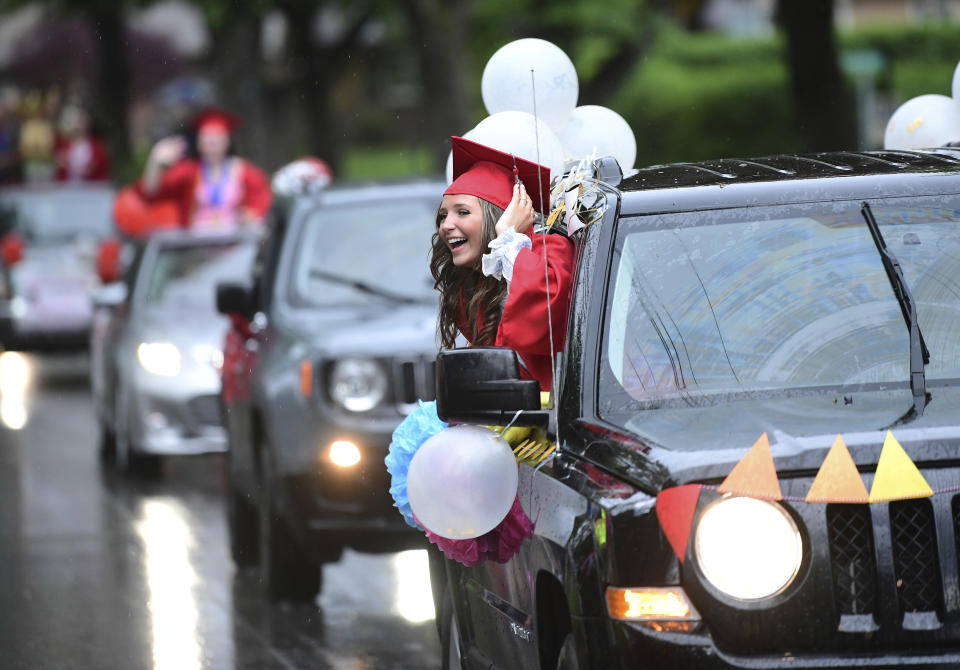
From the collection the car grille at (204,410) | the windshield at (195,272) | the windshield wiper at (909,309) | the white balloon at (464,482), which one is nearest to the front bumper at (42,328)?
the windshield at (195,272)

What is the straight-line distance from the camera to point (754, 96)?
127 ft

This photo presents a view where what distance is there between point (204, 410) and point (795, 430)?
933cm

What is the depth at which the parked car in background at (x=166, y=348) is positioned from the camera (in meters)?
13.1

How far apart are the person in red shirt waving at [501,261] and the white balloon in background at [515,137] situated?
154mm

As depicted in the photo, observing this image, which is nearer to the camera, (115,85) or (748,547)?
(748,547)

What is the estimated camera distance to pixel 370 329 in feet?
29.6

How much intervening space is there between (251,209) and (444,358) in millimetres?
10395

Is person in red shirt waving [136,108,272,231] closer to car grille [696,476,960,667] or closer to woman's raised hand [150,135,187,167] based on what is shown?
woman's raised hand [150,135,187,167]

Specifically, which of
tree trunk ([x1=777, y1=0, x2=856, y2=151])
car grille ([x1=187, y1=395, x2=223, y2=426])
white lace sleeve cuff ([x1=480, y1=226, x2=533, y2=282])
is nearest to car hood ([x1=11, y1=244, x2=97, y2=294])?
tree trunk ([x1=777, y1=0, x2=856, y2=151])

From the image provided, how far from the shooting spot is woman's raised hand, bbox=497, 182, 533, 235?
5.21 m

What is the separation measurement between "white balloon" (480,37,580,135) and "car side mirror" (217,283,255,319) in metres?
3.17

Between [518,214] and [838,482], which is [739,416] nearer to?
[838,482]

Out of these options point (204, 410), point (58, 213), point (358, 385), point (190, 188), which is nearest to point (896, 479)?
point (358, 385)

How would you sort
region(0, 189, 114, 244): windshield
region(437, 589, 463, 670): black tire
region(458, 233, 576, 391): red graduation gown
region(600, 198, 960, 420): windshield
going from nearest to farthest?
region(600, 198, 960, 420): windshield → region(458, 233, 576, 391): red graduation gown → region(437, 589, 463, 670): black tire → region(0, 189, 114, 244): windshield
